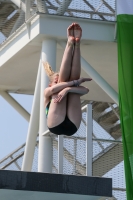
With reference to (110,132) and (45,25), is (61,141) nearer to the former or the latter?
(45,25)

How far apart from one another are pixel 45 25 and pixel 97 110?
8.09 meters

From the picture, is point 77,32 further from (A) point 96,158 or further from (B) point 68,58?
(A) point 96,158

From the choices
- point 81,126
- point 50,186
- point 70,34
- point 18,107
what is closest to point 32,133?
point 81,126

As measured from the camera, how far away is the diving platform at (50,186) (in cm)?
1451

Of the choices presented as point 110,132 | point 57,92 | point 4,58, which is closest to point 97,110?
point 110,132

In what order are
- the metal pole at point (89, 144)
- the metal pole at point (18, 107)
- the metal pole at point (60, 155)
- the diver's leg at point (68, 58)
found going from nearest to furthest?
the diver's leg at point (68, 58)
the metal pole at point (89, 144)
the metal pole at point (60, 155)
the metal pole at point (18, 107)

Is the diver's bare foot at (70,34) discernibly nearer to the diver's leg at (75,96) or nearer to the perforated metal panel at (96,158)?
the diver's leg at (75,96)

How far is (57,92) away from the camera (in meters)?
14.9

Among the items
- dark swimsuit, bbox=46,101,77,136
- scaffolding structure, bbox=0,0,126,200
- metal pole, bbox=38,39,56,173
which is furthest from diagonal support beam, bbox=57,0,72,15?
dark swimsuit, bbox=46,101,77,136

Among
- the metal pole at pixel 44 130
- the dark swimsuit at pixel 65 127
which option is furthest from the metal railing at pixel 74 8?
the dark swimsuit at pixel 65 127

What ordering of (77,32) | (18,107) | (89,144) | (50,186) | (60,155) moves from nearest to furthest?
1. (77,32)
2. (50,186)
3. (89,144)
4. (60,155)
5. (18,107)

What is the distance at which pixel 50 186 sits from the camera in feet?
48.3

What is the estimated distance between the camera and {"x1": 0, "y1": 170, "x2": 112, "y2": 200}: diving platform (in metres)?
14.5

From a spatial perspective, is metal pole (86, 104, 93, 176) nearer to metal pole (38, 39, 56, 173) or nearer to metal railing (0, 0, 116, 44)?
metal pole (38, 39, 56, 173)
